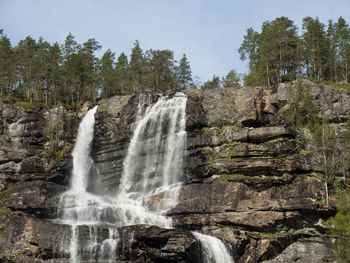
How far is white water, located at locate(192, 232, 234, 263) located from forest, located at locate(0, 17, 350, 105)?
28.4 metres

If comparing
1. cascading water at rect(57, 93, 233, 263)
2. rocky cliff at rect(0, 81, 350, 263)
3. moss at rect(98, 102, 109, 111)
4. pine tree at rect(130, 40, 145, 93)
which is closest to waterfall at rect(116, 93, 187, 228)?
cascading water at rect(57, 93, 233, 263)

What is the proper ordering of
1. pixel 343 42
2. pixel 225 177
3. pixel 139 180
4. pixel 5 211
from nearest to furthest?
1. pixel 5 211
2. pixel 225 177
3. pixel 139 180
4. pixel 343 42

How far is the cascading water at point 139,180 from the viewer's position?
3603cm

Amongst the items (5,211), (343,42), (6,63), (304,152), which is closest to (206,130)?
(304,152)

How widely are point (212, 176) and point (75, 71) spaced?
1154 inches

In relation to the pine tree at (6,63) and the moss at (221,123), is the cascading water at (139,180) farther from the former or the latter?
the pine tree at (6,63)

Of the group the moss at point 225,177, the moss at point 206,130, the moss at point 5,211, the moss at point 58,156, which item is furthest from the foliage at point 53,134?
the moss at point 225,177

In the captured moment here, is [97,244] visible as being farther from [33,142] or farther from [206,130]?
[33,142]

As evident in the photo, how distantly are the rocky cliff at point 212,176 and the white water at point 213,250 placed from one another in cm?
94

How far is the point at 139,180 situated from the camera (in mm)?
43062

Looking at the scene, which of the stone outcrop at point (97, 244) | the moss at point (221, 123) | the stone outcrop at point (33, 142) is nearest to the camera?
the stone outcrop at point (97, 244)

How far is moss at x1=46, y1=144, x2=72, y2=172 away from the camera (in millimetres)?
45000

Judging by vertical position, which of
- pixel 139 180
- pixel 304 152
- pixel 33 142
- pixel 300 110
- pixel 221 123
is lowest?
pixel 139 180

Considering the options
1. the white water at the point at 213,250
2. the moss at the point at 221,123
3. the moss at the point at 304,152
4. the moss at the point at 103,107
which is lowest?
the white water at the point at 213,250
